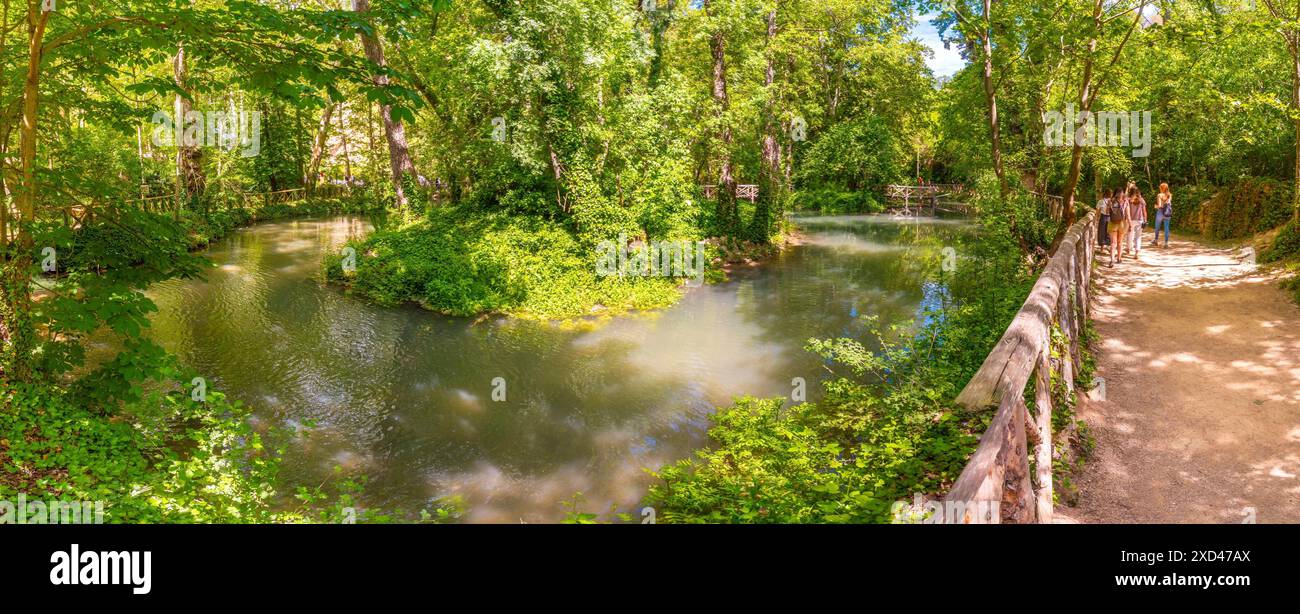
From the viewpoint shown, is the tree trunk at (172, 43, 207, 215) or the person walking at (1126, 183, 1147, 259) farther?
the tree trunk at (172, 43, 207, 215)

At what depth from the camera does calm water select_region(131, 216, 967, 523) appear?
8.69 meters

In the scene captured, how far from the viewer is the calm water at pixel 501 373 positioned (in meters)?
8.69

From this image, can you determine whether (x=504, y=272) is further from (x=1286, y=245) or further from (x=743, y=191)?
(x=743, y=191)

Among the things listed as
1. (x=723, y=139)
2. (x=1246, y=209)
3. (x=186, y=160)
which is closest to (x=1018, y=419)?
(x=1246, y=209)

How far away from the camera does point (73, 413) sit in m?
6.75

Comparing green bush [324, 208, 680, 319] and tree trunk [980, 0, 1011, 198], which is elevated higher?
tree trunk [980, 0, 1011, 198]

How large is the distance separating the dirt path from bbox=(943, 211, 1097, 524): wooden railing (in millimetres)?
640

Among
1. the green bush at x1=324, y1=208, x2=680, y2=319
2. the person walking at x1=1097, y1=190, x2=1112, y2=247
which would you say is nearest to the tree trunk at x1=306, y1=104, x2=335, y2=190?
the green bush at x1=324, y1=208, x2=680, y2=319

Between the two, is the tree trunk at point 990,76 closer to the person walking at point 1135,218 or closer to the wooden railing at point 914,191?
the person walking at point 1135,218

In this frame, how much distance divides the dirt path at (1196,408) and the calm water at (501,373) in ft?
14.4

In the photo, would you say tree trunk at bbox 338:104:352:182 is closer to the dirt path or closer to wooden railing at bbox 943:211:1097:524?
the dirt path

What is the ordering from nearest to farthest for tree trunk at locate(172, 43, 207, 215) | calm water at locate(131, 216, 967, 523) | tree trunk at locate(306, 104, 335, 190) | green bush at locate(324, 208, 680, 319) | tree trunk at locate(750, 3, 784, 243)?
calm water at locate(131, 216, 967, 523), green bush at locate(324, 208, 680, 319), tree trunk at locate(750, 3, 784, 243), tree trunk at locate(172, 43, 207, 215), tree trunk at locate(306, 104, 335, 190)

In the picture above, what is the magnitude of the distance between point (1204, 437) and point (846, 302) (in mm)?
10821
